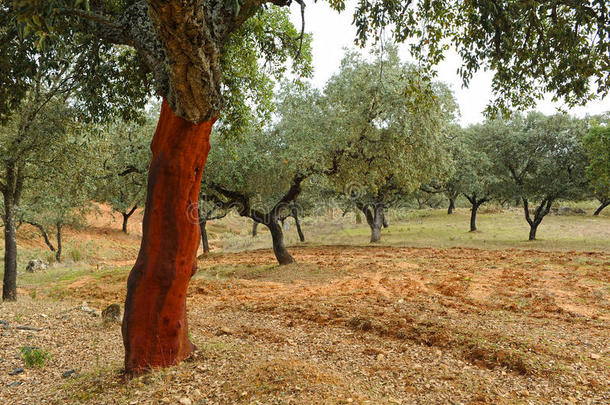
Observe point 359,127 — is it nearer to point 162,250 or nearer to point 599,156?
point 162,250

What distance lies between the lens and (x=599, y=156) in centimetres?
1928

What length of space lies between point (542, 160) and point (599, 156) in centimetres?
373

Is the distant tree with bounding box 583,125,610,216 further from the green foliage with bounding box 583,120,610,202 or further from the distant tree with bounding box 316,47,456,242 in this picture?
the distant tree with bounding box 316,47,456,242

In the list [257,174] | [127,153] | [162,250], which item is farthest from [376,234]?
[162,250]

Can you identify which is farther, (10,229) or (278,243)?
(278,243)

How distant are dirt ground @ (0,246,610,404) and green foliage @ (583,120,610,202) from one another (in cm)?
1055

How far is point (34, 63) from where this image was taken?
244 inches

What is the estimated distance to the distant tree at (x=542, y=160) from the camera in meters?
22.8

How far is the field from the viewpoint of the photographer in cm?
400

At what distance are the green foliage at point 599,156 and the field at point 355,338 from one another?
7.67m

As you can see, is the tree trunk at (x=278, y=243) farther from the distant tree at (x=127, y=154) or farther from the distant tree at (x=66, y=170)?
the distant tree at (x=66, y=170)

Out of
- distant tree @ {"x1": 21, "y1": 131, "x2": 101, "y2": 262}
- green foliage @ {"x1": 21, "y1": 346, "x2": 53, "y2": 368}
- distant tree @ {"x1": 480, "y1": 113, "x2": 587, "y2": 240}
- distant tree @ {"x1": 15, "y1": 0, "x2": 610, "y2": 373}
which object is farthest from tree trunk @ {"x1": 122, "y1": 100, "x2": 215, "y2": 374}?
distant tree @ {"x1": 480, "y1": 113, "x2": 587, "y2": 240}

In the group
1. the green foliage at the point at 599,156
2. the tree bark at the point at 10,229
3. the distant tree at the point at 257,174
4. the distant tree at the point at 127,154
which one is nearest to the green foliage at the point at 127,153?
the distant tree at the point at 127,154

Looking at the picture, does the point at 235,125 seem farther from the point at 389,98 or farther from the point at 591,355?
the point at 389,98
